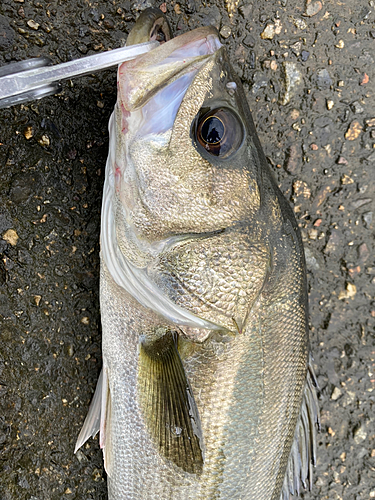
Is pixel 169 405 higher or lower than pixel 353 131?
lower

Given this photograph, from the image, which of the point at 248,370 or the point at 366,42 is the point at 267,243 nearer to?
the point at 248,370

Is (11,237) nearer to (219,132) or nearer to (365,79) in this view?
(219,132)

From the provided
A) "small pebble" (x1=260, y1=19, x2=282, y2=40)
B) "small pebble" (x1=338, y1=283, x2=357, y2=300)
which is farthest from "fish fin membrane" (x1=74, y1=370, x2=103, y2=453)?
"small pebble" (x1=260, y1=19, x2=282, y2=40)

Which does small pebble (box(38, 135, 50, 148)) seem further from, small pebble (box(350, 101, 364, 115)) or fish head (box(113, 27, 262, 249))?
small pebble (box(350, 101, 364, 115))

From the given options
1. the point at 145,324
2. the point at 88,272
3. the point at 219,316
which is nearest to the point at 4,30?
the point at 88,272

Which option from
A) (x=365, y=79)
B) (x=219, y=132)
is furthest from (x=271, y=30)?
(x=219, y=132)

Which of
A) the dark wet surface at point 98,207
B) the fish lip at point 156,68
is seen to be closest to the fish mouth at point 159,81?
the fish lip at point 156,68
